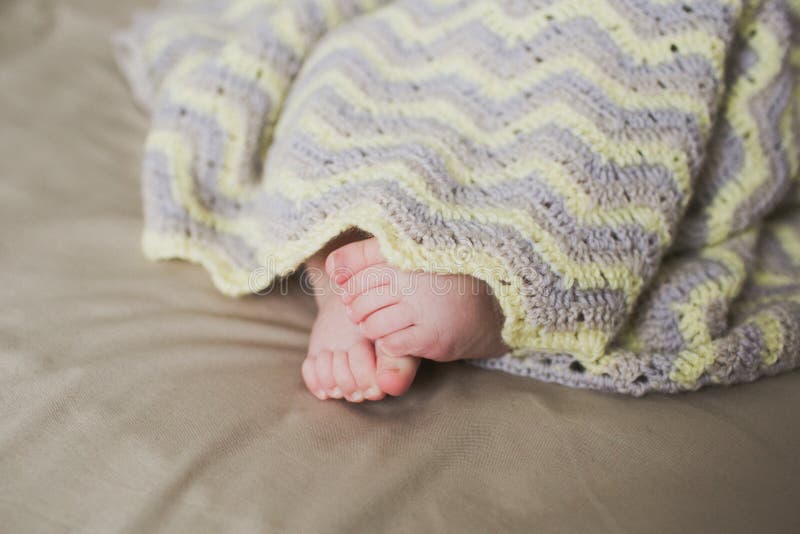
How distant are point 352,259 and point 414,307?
8cm

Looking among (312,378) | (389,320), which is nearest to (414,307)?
(389,320)

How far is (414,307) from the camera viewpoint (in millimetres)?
642

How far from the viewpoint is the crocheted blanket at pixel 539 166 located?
67 centimetres

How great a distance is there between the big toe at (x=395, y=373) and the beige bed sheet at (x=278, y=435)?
3 centimetres

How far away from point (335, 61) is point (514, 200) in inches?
11.9

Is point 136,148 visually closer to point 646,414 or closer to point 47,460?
point 47,460

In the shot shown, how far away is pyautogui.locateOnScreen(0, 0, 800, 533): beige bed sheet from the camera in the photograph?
0.54m

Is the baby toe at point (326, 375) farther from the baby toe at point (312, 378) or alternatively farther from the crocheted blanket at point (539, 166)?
the crocheted blanket at point (539, 166)

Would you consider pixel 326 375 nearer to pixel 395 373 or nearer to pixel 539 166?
pixel 395 373

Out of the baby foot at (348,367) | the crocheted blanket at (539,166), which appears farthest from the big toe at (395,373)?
the crocheted blanket at (539,166)

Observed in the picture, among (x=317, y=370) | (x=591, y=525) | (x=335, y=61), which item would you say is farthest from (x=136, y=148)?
(x=591, y=525)

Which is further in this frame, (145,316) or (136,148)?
(136,148)

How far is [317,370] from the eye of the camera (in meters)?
0.67

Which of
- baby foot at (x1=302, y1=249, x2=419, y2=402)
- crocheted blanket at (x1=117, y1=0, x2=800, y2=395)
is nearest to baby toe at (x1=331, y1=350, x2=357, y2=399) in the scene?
baby foot at (x1=302, y1=249, x2=419, y2=402)
